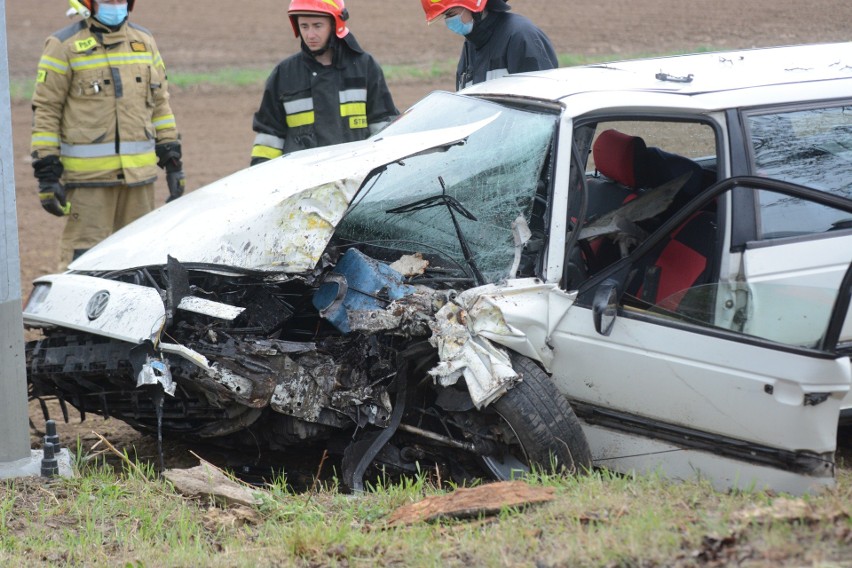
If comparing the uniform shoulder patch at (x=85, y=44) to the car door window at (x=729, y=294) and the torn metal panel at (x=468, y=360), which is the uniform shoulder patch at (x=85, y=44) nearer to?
the torn metal panel at (x=468, y=360)

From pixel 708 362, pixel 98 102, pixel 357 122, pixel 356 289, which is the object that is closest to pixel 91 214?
pixel 98 102

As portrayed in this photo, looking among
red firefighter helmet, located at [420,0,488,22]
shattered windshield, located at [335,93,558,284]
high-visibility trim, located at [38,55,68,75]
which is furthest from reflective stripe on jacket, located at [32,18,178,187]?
shattered windshield, located at [335,93,558,284]

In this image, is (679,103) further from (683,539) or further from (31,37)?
(31,37)

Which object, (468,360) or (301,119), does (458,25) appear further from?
(468,360)

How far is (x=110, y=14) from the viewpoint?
6.29m

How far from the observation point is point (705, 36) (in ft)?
45.9

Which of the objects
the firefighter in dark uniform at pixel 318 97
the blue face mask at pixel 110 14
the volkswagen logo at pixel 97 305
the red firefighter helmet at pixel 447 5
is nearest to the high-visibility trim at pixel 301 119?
the firefighter in dark uniform at pixel 318 97

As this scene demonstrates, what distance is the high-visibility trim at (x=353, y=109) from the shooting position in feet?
20.4

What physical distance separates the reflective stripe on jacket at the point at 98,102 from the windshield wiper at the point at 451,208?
2839 mm

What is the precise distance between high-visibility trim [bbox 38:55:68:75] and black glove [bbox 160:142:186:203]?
81cm

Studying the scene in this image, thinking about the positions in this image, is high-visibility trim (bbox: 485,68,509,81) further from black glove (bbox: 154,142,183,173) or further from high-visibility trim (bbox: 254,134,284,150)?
black glove (bbox: 154,142,183,173)

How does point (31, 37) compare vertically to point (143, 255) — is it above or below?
above

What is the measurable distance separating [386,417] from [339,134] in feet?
9.09

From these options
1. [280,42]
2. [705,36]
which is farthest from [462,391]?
[280,42]
